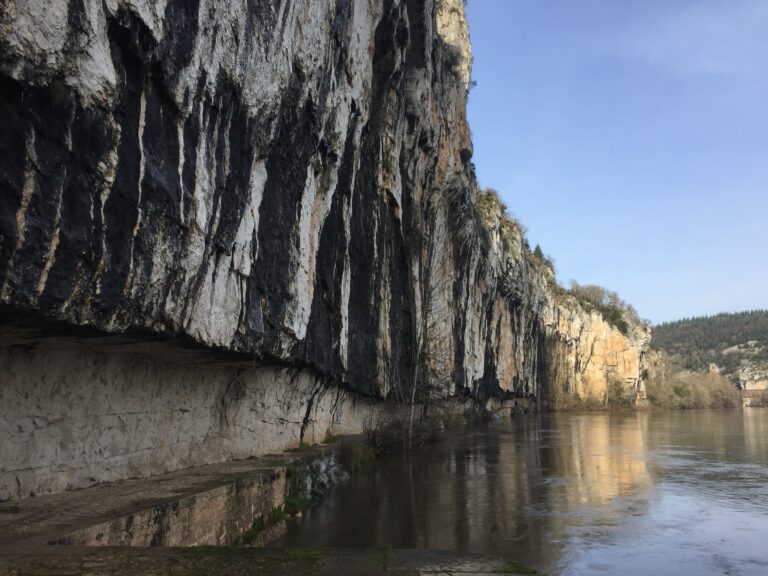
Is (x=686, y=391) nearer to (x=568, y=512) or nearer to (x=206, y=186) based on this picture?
(x=568, y=512)

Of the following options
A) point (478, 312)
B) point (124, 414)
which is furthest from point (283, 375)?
point (478, 312)

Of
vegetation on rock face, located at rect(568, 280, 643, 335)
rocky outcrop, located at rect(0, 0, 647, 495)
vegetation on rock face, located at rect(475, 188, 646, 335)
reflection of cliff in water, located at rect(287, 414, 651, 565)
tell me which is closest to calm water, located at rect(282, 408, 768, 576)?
reflection of cliff in water, located at rect(287, 414, 651, 565)

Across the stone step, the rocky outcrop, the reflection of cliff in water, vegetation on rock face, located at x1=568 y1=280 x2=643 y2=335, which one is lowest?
the reflection of cliff in water

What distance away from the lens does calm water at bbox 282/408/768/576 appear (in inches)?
393

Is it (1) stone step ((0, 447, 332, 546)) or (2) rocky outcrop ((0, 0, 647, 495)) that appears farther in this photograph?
(1) stone step ((0, 447, 332, 546))

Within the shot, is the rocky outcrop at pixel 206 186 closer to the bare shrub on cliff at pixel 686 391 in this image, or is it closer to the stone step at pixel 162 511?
the stone step at pixel 162 511

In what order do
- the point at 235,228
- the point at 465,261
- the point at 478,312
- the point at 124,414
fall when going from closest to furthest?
1. the point at 124,414
2. the point at 235,228
3. the point at 465,261
4. the point at 478,312

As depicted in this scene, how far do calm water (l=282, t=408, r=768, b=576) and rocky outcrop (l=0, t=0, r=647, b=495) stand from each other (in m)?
3.00

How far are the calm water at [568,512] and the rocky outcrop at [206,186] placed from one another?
3.00 meters

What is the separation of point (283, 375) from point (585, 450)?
18.2 meters

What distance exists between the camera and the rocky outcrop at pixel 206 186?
18.2 feet

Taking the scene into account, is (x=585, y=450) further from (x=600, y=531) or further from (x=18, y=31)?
(x=18, y=31)

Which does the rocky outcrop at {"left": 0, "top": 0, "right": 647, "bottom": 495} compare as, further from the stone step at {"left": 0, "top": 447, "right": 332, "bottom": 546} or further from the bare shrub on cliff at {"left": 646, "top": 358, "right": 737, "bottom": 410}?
the bare shrub on cliff at {"left": 646, "top": 358, "right": 737, "bottom": 410}

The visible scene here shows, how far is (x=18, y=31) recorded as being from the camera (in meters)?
5.00
